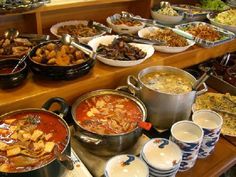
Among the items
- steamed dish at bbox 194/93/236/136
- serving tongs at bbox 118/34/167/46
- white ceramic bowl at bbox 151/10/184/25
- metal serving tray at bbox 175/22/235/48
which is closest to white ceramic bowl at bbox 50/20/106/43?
serving tongs at bbox 118/34/167/46

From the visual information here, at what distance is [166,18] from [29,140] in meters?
1.53

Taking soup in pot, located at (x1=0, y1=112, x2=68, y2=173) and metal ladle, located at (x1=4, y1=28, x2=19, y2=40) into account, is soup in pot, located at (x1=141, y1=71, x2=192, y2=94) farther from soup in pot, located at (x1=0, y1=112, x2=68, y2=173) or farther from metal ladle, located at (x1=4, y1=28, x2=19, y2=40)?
metal ladle, located at (x1=4, y1=28, x2=19, y2=40)

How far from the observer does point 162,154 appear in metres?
1.14

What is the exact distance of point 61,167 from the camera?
1.00 metres

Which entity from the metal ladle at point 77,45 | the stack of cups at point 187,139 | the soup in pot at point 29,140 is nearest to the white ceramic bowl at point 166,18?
the metal ladle at point 77,45

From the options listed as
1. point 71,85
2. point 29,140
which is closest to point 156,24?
point 71,85

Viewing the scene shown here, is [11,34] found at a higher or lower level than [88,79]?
higher

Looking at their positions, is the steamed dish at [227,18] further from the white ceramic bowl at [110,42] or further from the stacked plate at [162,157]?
the stacked plate at [162,157]

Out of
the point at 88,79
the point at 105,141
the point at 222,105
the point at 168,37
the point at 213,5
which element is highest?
the point at 213,5

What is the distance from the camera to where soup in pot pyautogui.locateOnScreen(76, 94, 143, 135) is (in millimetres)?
1190

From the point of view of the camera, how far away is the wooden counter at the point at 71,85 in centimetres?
123

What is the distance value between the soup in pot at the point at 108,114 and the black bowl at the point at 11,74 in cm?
30

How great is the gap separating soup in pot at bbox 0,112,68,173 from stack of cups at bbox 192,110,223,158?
2.09ft

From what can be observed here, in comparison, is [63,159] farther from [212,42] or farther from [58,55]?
[212,42]
